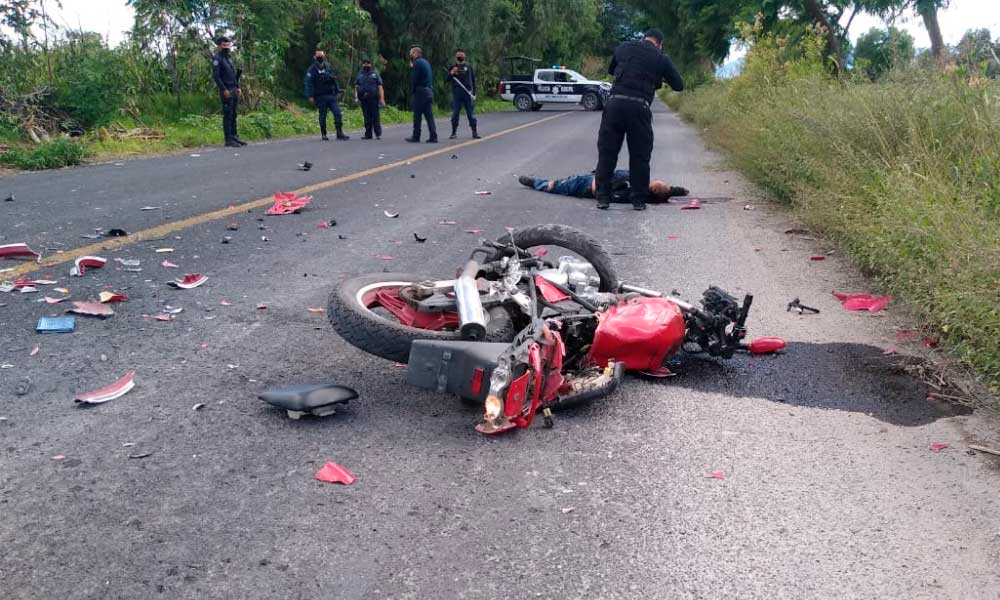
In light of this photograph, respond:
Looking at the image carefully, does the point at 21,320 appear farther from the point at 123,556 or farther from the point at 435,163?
the point at 435,163

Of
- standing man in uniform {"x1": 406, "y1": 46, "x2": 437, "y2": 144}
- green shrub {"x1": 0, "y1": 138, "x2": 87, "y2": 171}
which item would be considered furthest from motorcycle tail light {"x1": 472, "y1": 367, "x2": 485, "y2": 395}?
standing man in uniform {"x1": 406, "y1": 46, "x2": 437, "y2": 144}

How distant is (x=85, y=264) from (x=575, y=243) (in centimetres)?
314

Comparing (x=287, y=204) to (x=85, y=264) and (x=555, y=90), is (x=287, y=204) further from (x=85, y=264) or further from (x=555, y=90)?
(x=555, y=90)

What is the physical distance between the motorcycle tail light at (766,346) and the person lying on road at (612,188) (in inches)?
214

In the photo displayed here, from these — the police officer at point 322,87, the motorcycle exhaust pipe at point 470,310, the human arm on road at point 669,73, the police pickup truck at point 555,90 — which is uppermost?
the human arm on road at point 669,73

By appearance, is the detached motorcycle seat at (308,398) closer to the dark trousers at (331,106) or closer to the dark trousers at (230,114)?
the dark trousers at (230,114)

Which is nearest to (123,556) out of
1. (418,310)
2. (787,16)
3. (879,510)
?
(418,310)

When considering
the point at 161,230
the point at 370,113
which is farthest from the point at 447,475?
the point at 370,113

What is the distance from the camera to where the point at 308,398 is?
3.24 metres

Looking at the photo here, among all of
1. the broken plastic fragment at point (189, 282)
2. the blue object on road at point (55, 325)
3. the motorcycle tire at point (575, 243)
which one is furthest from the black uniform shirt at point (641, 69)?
the blue object on road at point (55, 325)

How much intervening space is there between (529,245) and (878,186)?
3.30 m

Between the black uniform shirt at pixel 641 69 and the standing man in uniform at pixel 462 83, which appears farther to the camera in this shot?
the standing man in uniform at pixel 462 83

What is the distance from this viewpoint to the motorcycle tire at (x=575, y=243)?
14.9 feet

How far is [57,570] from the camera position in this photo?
87.4 inches
